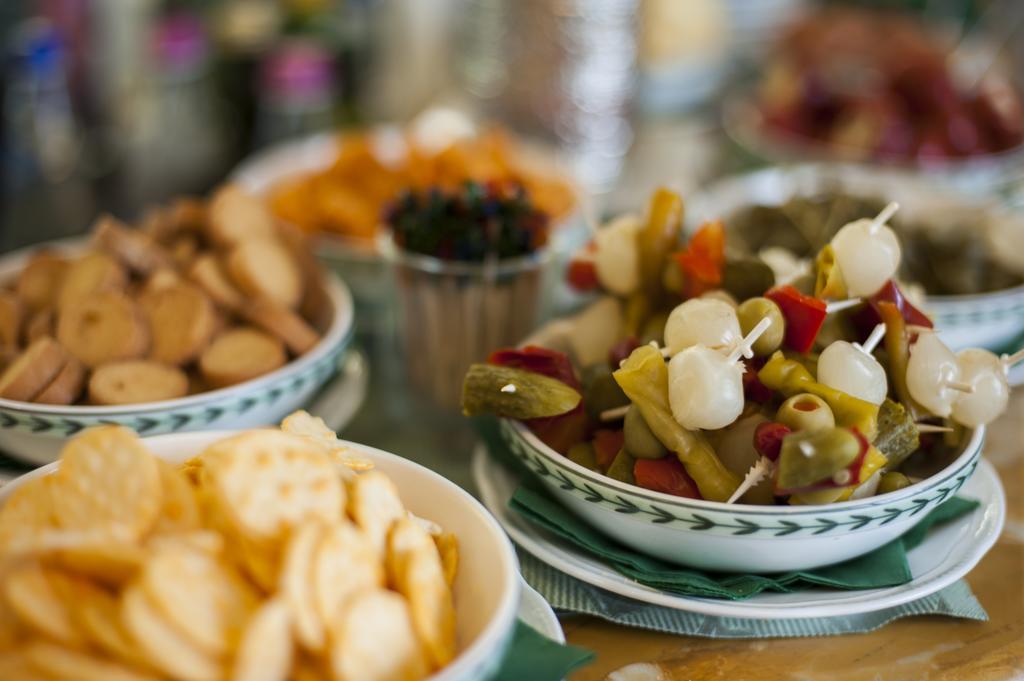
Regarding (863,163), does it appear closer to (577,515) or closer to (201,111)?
(577,515)

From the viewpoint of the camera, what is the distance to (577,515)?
28.4 inches

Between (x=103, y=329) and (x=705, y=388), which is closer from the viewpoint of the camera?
(x=705, y=388)

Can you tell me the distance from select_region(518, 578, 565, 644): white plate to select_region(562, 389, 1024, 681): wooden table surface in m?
0.06

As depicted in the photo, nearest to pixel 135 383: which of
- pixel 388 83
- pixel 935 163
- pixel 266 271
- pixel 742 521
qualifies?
pixel 266 271

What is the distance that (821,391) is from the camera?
25.9 inches

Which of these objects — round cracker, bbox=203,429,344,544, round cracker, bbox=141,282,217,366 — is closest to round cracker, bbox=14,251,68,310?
round cracker, bbox=141,282,217,366

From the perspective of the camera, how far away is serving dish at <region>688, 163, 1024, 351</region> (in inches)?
36.8

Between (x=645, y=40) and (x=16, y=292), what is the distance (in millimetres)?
1169

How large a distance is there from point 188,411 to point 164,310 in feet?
0.46

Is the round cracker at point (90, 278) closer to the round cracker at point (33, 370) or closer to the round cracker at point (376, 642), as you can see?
the round cracker at point (33, 370)

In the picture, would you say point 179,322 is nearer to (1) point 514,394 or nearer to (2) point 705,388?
(1) point 514,394

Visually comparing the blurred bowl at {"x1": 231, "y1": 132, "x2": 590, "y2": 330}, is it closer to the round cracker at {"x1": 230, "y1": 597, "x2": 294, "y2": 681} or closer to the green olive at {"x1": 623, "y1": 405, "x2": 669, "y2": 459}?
the green olive at {"x1": 623, "y1": 405, "x2": 669, "y2": 459}

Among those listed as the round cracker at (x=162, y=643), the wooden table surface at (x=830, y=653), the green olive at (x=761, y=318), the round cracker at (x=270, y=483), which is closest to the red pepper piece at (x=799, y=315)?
the green olive at (x=761, y=318)

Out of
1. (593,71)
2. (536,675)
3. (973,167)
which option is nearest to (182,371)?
(536,675)
